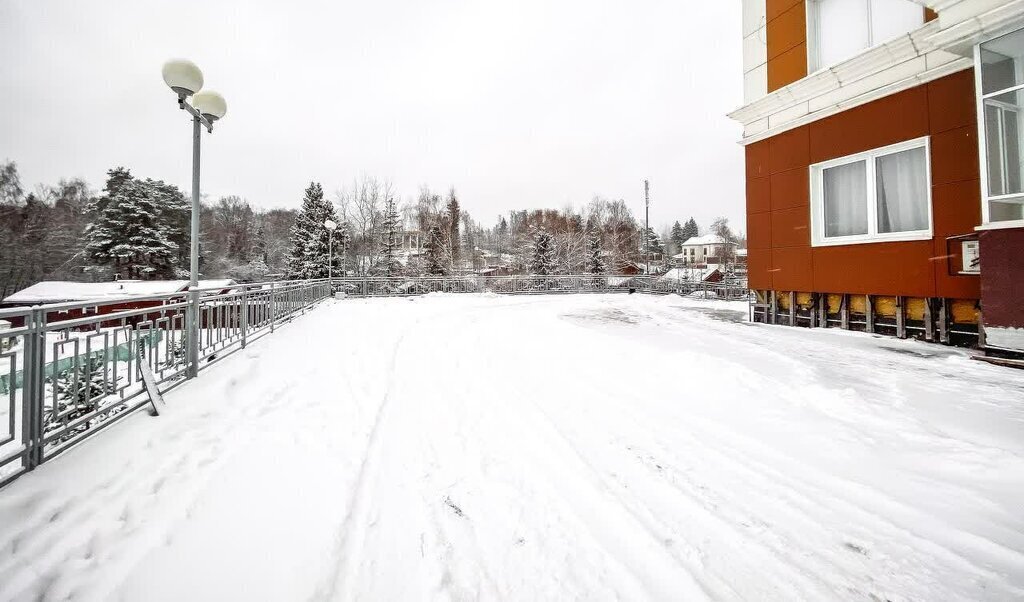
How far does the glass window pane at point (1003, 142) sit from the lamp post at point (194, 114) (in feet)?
36.7

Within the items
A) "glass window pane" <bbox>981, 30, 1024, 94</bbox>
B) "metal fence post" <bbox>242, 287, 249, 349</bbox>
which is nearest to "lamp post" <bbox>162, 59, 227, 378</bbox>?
"metal fence post" <bbox>242, 287, 249, 349</bbox>

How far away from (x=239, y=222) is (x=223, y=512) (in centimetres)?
8471

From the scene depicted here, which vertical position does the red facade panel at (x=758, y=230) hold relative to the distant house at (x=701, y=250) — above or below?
below

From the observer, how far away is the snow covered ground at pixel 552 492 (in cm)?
197

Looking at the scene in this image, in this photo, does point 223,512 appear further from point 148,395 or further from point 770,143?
point 770,143

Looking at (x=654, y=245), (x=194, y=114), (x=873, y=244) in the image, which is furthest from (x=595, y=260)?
(x=194, y=114)

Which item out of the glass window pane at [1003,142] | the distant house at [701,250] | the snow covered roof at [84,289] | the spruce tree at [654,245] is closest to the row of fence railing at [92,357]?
the glass window pane at [1003,142]

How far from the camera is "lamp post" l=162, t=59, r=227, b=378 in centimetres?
533

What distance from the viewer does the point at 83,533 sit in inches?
90.4

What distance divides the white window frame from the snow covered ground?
3089 millimetres

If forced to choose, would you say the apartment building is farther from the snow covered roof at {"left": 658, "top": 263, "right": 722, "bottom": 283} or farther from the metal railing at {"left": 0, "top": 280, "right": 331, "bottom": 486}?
the snow covered roof at {"left": 658, "top": 263, "right": 722, "bottom": 283}

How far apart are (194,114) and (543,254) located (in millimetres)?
32823

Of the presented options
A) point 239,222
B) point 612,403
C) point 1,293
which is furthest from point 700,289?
point 239,222

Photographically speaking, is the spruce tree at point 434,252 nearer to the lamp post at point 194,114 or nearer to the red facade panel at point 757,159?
the red facade panel at point 757,159
